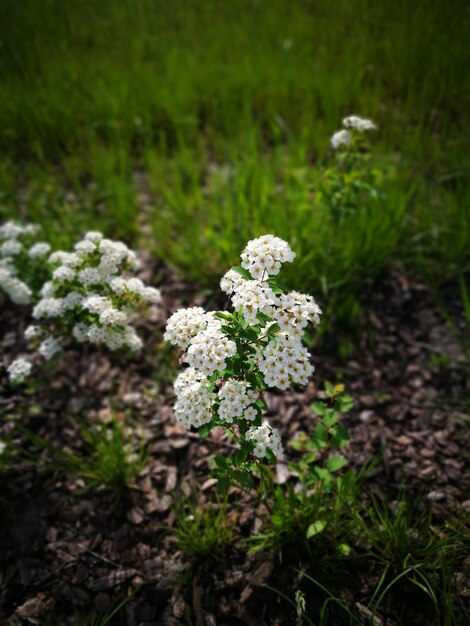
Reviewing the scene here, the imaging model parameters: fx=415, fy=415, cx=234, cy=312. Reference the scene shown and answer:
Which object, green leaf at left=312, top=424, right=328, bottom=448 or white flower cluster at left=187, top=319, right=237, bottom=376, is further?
green leaf at left=312, top=424, right=328, bottom=448

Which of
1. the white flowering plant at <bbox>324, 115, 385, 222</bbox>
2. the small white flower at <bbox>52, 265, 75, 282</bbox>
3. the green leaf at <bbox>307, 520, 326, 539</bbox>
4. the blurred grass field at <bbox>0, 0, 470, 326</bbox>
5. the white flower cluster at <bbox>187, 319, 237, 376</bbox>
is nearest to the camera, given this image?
the white flower cluster at <bbox>187, 319, 237, 376</bbox>

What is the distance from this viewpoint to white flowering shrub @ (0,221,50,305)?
7.06 ft

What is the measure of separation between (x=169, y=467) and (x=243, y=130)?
3.06 m

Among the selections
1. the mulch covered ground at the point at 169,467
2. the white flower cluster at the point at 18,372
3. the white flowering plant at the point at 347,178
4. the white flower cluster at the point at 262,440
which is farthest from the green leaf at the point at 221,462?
the white flowering plant at the point at 347,178

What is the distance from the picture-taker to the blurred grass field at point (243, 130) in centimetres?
276

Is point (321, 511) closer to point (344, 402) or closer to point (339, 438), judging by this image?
point (339, 438)

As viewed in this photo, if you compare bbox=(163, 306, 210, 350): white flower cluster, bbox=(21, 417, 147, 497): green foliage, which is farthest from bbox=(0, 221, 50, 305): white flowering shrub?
bbox=(163, 306, 210, 350): white flower cluster

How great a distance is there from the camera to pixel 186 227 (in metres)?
2.96

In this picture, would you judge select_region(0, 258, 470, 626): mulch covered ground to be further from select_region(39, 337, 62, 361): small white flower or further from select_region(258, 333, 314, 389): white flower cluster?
select_region(258, 333, 314, 389): white flower cluster

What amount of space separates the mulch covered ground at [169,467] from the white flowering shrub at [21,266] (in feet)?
1.87

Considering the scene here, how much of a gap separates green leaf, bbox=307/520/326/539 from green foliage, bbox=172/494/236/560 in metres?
0.34

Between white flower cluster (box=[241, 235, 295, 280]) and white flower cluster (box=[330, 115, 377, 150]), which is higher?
white flower cluster (box=[330, 115, 377, 150])

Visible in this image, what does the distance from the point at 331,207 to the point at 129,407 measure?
1635mm

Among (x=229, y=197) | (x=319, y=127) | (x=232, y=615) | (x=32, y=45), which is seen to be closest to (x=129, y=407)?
(x=232, y=615)
